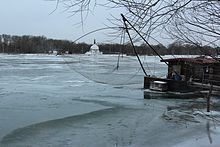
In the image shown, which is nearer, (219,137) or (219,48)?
(219,48)

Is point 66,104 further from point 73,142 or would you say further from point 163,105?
point 73,142

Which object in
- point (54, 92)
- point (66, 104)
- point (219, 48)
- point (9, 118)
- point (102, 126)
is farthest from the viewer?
point (54, 92)

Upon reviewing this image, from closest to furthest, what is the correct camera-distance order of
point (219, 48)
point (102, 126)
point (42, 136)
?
1. point (219, 48)
2. point (42, 136)
3. point (102, 126)

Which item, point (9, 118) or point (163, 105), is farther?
point (163, 105)

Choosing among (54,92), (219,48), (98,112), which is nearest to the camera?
(219,48)

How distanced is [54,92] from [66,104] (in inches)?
206

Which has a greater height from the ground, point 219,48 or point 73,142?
point 219,48

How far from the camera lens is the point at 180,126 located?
46.5 feet

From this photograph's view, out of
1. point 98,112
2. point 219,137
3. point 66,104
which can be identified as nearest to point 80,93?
point 66,104

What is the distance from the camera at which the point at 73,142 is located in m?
11.3

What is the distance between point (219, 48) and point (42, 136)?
902 centimetres

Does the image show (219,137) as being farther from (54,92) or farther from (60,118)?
(54,92)

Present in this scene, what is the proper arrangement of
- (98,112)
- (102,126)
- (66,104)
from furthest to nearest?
(66,104)
(98,112)
(102,126)

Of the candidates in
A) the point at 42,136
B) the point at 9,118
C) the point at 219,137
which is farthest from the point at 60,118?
the point at 219,137
